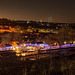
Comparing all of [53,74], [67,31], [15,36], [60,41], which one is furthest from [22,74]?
[67,31]

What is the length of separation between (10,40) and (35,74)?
19205 millimetres

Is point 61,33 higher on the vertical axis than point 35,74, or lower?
higher

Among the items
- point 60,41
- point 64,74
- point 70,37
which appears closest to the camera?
point 64,74

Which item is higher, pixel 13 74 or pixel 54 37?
pixel 54 37

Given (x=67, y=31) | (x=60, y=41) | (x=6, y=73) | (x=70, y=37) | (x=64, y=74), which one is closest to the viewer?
(x=64, y=74)

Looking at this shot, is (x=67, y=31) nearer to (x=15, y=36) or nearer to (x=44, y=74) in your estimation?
(x=15, y=36)

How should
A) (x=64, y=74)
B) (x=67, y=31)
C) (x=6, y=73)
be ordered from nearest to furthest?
(x=64, y=74) → (x=6, y=73) → (x=67, y=31)

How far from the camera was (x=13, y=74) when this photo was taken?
512cm

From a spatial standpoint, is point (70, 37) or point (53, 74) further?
point (70, 37)

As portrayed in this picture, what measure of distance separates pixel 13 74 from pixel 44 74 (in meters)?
1.17

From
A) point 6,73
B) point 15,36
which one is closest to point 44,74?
point 6,73

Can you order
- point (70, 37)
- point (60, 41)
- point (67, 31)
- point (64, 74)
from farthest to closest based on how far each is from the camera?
point (67, 31) < point (70, 37) < point (60, 41) < point (64, 74)

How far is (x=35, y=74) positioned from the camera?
16.3 ft

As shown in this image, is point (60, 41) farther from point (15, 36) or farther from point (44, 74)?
point (44, 74)
